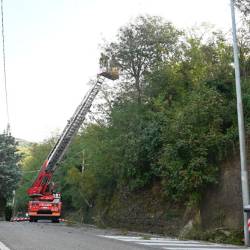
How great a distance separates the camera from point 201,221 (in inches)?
704

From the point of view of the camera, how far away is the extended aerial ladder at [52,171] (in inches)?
1153

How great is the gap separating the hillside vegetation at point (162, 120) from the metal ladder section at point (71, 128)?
32.0 inches

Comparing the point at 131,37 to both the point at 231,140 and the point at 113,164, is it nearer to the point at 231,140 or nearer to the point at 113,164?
the point at 113,164

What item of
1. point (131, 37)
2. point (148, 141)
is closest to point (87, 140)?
point (131, 37)

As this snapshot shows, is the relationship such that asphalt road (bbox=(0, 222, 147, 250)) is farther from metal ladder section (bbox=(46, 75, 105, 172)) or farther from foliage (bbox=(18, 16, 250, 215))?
metal ladder section (bbox=(46, 75, 105, 172))

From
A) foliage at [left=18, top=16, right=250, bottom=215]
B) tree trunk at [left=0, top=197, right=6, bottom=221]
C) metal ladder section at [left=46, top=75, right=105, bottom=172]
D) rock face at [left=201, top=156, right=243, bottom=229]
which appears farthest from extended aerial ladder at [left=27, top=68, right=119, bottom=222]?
rock face at [left=201, top=156, right=243, bottom=229]

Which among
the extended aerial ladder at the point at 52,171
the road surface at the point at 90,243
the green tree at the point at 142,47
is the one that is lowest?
the road surface at the point at 90,243

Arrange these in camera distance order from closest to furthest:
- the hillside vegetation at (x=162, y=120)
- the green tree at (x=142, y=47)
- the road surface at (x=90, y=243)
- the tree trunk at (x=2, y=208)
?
the road surface at (x=90, y=243) → the hillside vegetation at (x=162, y=120) → the green tree at (x=142, y=47) → the tree trunk at (x=2, y=208)

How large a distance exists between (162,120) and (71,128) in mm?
9521

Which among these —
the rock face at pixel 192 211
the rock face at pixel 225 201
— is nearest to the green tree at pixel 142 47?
the rock face at pixel 192 211

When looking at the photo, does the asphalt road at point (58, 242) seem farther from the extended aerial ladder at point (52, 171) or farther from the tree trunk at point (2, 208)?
the tree trunk at point (2, 208)

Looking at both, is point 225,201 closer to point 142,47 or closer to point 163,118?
point 163,118

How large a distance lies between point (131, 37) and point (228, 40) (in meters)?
6.83

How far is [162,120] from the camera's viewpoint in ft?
73.1
